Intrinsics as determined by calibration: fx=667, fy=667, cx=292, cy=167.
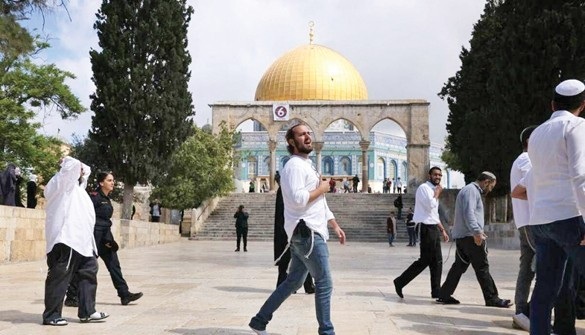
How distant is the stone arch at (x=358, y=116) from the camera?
40875 mm

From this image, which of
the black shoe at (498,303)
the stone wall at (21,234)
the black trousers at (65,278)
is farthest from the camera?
the stone wall at (21,234)

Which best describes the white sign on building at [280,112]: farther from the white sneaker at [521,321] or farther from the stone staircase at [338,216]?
the white sneaker at [521,321]

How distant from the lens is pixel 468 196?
7059 mm

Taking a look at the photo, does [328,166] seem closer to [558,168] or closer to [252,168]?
[252,168]

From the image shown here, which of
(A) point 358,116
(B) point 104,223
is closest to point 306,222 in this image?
(B) point 104,223

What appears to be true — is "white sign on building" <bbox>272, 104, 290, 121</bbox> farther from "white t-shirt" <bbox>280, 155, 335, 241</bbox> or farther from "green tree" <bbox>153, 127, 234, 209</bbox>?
"white t-shirt" <bbox>280, 155, 335, 241</bbox>

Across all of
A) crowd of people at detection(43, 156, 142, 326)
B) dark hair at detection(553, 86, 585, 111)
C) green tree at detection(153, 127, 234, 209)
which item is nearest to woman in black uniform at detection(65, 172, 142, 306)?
crowd of people at detection(43, 156, 142, 326)

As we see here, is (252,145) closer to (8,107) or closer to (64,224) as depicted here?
(8,107)

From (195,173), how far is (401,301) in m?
22.5

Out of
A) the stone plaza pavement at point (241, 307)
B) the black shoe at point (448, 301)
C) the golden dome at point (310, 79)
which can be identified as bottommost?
the stone plaza pavement at point (241, 307)

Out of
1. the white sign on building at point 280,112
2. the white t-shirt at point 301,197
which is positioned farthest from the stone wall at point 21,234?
the white sign on building at point 280,112

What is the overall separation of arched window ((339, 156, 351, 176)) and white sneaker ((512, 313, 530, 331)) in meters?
69.0

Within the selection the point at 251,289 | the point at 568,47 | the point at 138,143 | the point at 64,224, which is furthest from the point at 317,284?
the point at 138,143

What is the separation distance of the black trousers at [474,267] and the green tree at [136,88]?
16661mm
